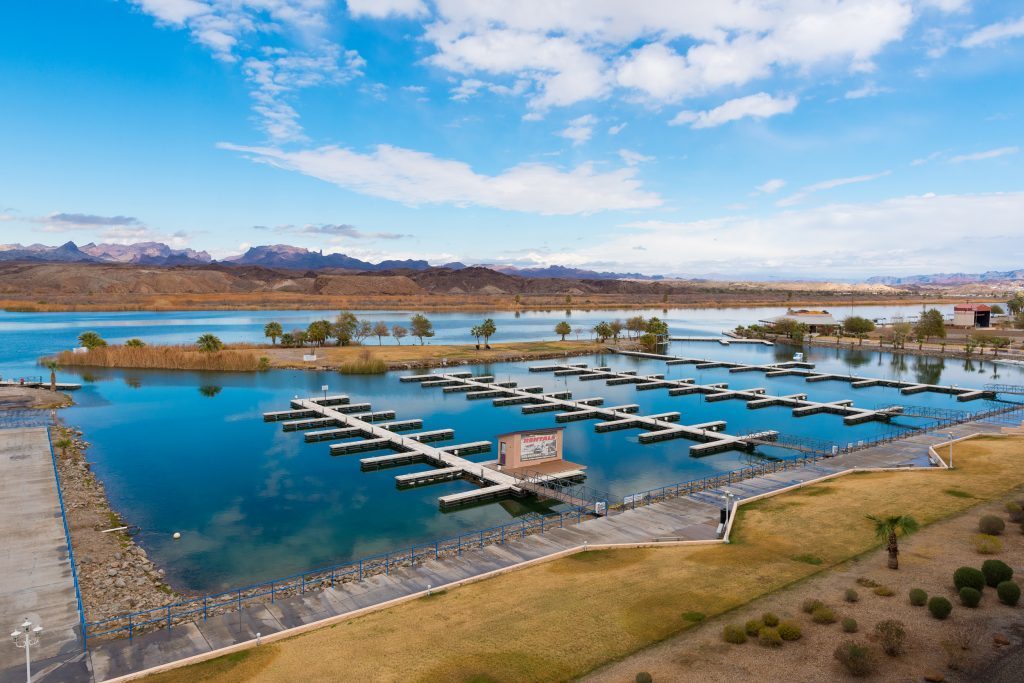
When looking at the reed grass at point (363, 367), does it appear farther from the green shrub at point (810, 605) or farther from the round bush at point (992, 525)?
the green shrub at point (810, 605)

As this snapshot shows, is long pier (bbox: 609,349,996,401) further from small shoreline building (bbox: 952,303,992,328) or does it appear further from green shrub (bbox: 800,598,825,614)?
small shoreline building (bbox: 952,303,992,328)

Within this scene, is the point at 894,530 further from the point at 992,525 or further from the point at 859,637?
the point at 859,637

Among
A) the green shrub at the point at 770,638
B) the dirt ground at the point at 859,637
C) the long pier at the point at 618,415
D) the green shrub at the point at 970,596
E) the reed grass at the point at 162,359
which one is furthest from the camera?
the reed grass at the point at 162,359

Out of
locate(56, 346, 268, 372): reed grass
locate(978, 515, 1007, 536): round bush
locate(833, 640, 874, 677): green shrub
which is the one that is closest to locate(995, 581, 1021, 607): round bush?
locate(978, 515, 1007, 536): round bush

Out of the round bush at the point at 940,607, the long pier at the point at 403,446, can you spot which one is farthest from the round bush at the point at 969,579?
the long pier at the point at 403,446

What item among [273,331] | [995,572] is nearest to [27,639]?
[995,572]

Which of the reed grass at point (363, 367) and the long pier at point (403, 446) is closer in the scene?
the long pier at point (403, 446)

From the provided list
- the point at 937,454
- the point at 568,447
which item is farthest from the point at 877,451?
the point at 568,447
